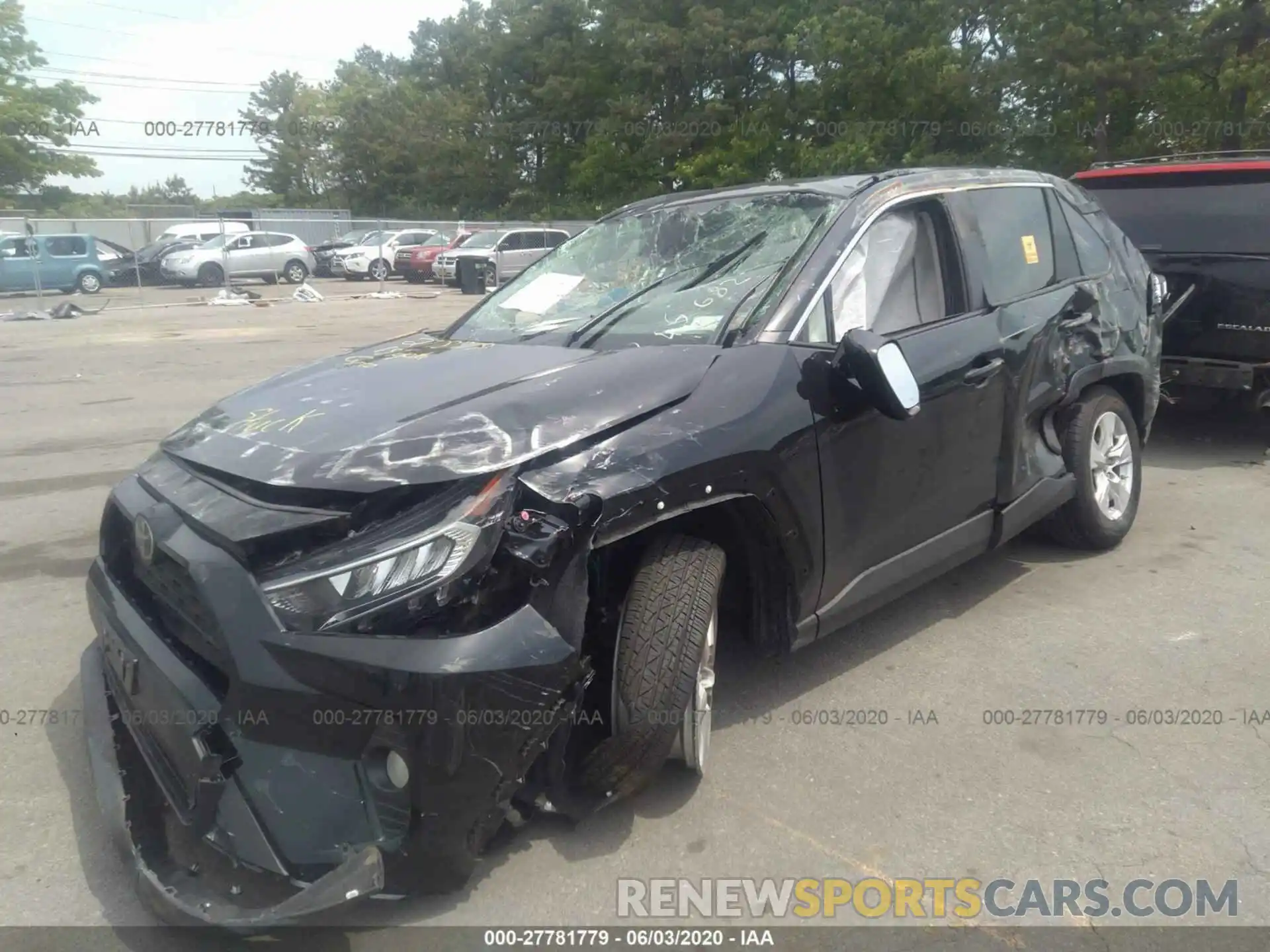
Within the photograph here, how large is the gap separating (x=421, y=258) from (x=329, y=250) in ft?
16.8

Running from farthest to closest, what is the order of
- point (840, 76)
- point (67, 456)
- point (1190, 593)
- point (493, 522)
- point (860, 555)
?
point (840, 76) < point (67, 456) < point (1190, 593) < point (860, 555) < point (493, 522)

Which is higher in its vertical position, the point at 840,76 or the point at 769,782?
the point at 840,76

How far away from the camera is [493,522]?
2568 mm

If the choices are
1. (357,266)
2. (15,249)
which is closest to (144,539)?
(15,249)

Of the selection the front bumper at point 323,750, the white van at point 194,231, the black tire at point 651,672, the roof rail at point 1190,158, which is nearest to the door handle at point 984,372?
the black tire at point 651,672

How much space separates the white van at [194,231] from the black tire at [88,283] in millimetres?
4483

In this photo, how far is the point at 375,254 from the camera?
109 feet

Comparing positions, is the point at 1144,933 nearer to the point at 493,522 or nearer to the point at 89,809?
the point at 493,522

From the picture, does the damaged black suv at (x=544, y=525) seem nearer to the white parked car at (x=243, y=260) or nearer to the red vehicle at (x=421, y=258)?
the white parked car at (x=243, y=260)

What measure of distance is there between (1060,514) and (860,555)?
1936mm

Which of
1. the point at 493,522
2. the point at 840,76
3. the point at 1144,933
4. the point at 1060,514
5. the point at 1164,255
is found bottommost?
the point at 1144,933

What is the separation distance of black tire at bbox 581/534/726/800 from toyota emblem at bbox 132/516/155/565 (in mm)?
1305

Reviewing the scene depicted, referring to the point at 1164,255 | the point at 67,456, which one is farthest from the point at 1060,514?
the point at 67,456

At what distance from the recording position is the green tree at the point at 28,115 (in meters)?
47.4
